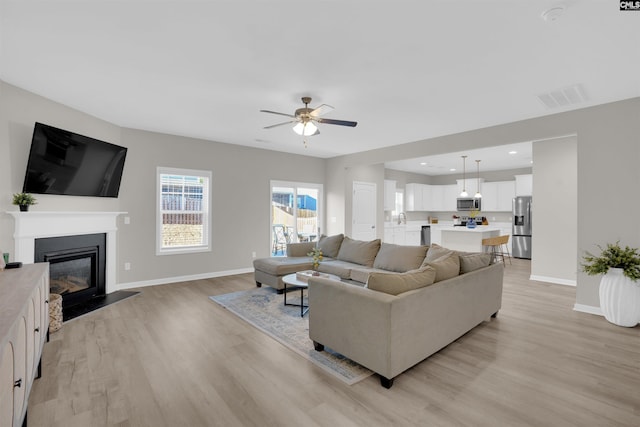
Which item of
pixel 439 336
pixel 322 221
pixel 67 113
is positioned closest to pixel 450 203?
pixel 322 221

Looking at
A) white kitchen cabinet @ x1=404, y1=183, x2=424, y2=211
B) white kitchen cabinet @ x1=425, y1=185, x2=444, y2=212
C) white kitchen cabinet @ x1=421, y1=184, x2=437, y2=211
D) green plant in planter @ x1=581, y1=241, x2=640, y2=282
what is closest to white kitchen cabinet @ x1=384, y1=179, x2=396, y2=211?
white kitchen cabinet @ x1=404, y1=183, x2=424, y2=211

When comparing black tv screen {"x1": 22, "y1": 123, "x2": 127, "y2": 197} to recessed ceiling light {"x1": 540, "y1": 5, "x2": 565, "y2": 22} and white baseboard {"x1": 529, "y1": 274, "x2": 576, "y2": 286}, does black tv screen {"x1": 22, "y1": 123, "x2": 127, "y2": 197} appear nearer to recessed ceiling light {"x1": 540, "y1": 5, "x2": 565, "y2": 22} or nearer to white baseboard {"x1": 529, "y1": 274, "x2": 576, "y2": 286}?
recessed ceiling light {"x1": 540, "y1": 5, "x2": 565, "y2": 22}

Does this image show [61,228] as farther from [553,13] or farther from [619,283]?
[619,283]

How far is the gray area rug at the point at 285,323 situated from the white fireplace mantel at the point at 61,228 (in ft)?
5.94

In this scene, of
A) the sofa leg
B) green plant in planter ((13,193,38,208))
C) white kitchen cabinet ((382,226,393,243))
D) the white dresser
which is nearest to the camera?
the white dresser

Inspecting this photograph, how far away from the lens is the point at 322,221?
25.4ft

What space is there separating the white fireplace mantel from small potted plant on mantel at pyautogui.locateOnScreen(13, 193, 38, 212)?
0.07 metres

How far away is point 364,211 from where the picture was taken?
775cm

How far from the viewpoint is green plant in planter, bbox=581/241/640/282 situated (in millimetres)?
3439

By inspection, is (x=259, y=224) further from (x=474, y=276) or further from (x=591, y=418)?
(x=591, y=418)

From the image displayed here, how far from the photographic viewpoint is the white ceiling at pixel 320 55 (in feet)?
6.92

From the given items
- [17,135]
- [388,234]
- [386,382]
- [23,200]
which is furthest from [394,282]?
[388,234]

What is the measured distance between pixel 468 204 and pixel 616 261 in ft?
20.9

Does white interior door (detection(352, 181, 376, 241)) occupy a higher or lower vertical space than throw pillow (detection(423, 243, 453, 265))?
higher
